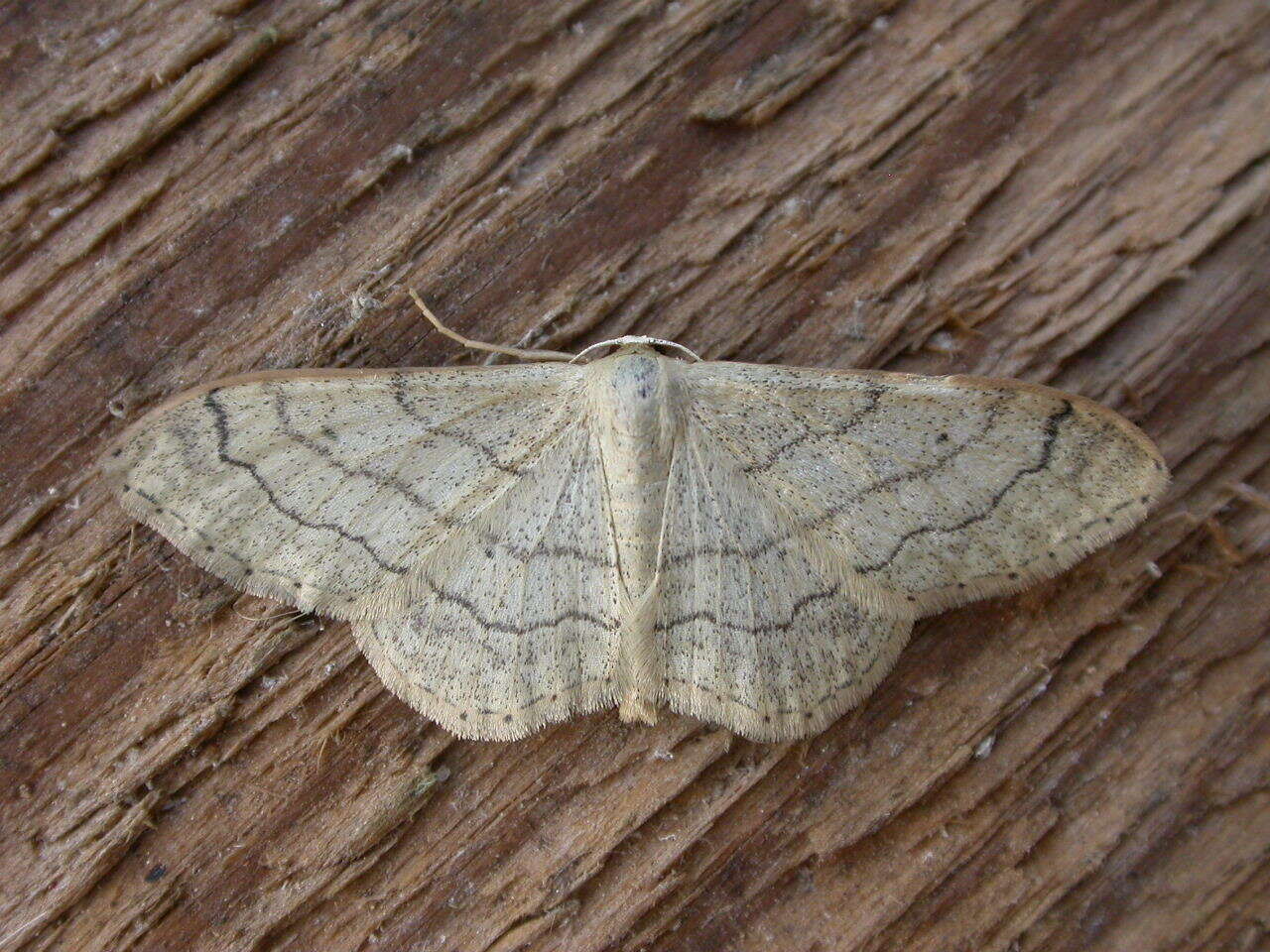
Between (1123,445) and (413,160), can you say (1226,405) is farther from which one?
(413,160)

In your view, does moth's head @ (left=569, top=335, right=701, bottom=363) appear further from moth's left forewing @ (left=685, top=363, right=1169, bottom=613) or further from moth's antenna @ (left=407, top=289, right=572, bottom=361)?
moth's left forewing @ (left=685, top=363, right=1169, bottom=613)

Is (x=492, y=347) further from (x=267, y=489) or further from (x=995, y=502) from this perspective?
(x=995, y=502)

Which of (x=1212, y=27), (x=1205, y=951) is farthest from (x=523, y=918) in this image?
(x=1212, y=27)

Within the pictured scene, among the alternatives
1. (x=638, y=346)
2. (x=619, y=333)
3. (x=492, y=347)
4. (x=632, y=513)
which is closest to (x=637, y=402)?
(x=638, y=346)

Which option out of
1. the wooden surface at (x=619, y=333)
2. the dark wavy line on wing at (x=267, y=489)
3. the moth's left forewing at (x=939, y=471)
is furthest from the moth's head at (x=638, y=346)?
the dark wavy line on wing at (x=267, y=489)

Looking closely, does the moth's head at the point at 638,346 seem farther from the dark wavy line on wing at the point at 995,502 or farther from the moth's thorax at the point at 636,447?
the dark wavy line on wing at the point at 995,502

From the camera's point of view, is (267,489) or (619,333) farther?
(619,333)
